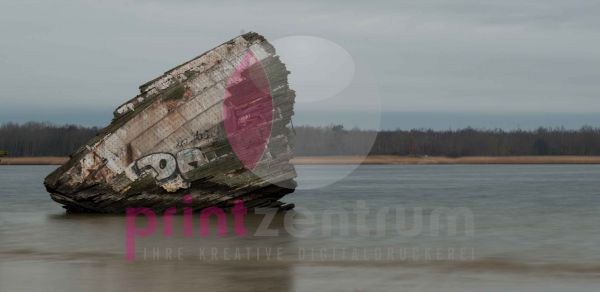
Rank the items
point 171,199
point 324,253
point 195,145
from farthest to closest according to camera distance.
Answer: point 171,199, point 195,145, point 324,253

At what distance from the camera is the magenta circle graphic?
2594 centimetres

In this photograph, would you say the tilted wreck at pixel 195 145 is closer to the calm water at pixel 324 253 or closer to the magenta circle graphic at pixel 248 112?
the magenta circle graphic at pixel 248 112

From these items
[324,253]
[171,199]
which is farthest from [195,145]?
[324,253]

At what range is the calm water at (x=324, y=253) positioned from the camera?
13617 millimetres

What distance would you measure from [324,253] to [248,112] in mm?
9094

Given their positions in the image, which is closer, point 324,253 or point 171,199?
point 324,253

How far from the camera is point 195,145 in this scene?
84.5 feet

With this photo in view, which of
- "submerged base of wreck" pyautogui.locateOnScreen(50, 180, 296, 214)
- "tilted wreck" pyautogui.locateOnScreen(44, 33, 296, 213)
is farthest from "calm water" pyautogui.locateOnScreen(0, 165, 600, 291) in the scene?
"tilted wreck" pyautogui.locateOnScreen(44, 33, 296, 213)

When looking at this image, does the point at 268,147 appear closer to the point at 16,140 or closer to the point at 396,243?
the point at 396,243

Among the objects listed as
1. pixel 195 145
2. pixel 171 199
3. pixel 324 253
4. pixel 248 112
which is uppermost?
pixel 248 112

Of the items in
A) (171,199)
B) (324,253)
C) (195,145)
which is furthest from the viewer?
(171,199)

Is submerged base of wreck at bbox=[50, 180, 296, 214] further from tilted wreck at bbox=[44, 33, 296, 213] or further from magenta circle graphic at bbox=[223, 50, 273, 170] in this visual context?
magenta circle graphic at bbox=[223, 50, 273, 170]

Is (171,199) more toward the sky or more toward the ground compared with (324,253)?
more toward the sky

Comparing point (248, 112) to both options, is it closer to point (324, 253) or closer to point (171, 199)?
point (171, 199)
